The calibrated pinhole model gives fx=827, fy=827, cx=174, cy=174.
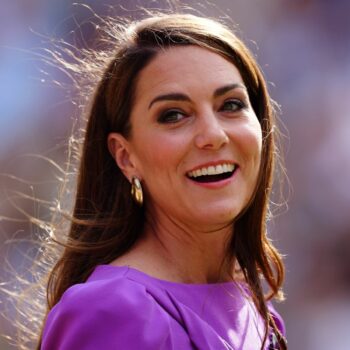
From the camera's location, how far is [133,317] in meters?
1.59

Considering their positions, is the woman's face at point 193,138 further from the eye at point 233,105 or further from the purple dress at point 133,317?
the purple dress at point 133,317

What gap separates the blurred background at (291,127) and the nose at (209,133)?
7.52 ft

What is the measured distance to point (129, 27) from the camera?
2186mm

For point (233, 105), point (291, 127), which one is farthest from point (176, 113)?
point (291, 127)

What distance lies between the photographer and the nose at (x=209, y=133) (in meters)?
1.87

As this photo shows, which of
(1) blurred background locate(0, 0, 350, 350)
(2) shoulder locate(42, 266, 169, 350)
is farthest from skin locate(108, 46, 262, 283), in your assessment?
(1) blurred background locate(0, 0, 350, 350)

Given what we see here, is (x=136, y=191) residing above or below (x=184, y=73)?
below

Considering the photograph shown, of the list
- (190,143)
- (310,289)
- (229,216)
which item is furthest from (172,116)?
(310,289)

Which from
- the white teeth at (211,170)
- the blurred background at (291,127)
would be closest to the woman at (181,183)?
the white teeth at (211,170)

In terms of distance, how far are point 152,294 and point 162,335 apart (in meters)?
0.14

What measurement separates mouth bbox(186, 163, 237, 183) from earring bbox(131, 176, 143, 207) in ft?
0.52

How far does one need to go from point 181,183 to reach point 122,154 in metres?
0.21

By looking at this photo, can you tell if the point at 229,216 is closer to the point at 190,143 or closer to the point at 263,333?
the point at 190,143

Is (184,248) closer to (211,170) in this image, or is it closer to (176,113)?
(211,170)
